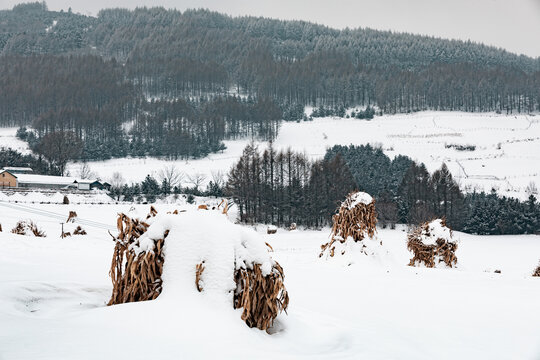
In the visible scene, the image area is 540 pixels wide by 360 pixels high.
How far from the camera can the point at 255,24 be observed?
617ft

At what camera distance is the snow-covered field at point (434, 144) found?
55.5m

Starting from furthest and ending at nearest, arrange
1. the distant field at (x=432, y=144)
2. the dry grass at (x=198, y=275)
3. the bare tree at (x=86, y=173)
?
the bare tree at (x=86, y=173), the distant field at (x=432, y=144), the dry grass at (x=198, y=275)

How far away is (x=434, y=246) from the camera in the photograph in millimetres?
10898

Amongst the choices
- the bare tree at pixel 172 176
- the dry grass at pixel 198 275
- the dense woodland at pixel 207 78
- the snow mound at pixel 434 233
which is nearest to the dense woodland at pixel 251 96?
the dense woodland at pixel 207 78

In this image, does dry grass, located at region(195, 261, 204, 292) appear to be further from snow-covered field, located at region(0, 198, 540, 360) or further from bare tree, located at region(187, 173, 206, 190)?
bare tree, located at region(187, 173, 206, 190)

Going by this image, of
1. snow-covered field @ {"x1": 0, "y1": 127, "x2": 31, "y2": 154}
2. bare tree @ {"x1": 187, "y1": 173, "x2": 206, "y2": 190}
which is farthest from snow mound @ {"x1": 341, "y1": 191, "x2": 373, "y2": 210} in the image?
Answer: snow-covered field @ {"x1": 0, "y1": 127, "x2": 31, "y2": 154}

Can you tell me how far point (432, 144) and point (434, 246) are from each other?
64.1 meters

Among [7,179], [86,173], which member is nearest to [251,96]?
[86,173]

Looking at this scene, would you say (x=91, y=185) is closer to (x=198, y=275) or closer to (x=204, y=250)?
(x=204, y=250)

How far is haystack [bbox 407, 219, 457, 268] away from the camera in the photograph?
10.8 metres

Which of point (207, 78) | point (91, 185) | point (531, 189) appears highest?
point (207, 78)

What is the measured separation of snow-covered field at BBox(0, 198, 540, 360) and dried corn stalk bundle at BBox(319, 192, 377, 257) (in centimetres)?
353

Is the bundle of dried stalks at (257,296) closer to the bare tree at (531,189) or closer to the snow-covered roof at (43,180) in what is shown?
the bare tree at (531,189)

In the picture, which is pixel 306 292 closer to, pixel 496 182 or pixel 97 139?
pixel 496 182
